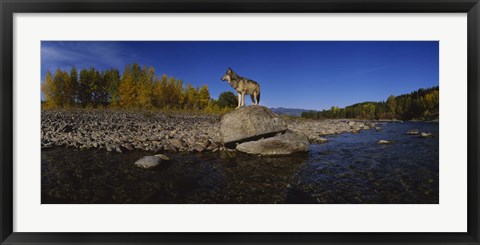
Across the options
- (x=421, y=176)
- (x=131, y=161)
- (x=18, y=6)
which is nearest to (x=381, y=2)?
(x=421, y=176)

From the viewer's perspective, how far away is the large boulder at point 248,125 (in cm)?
607

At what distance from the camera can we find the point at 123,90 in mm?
7512

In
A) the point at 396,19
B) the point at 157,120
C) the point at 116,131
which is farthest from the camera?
the point at 157,120

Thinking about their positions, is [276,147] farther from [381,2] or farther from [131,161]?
[381,2]

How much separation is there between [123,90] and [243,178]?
5.50 metres

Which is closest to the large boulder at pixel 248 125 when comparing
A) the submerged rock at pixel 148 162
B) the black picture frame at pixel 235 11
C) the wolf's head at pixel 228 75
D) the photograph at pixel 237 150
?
the photograph at pixel 237 150

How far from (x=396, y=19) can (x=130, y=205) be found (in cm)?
447

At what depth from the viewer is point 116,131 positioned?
26.1 ft

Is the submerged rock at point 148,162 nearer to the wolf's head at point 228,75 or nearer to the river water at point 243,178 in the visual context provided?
the river water at point 243,178

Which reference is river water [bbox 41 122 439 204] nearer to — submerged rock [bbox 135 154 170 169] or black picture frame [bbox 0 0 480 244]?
submerged rock [bbox 135 154 170 169]

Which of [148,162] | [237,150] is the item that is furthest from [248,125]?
[148,162]

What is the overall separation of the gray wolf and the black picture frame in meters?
1.38

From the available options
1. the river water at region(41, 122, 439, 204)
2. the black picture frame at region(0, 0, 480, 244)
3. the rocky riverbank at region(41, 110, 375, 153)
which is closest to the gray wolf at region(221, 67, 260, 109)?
the black picture frame at region(0, 0, 480, 244)

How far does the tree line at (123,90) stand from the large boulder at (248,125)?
0.54 m
